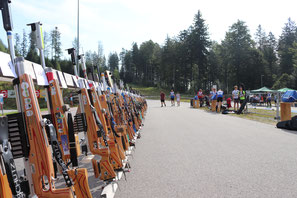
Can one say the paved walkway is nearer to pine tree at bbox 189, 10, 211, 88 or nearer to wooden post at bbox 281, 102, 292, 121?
wooden post at bbox 281, 102, 292, 121

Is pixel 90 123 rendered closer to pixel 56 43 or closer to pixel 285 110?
pixel 285 110

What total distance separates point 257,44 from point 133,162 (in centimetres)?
9877

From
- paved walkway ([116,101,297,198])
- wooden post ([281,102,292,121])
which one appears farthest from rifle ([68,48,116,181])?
wooden post ([281,102,292,121])

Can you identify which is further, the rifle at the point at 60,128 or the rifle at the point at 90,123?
the rifle at the point at 90,123

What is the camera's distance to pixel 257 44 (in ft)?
306

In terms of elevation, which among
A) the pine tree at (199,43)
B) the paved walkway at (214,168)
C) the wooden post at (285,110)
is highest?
the pine tree at (199,43)

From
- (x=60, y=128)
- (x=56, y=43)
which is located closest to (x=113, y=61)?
(x=56, y=43)

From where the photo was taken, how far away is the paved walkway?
409 centimetres

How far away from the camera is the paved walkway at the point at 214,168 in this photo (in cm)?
409

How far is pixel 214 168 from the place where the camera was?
209 inches

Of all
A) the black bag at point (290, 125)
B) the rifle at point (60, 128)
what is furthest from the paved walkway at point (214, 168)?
the black bag at point (290, 125)

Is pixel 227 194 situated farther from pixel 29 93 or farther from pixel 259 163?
pixel 29 93

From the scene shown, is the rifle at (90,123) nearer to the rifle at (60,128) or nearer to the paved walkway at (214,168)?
the rifle at (60,128)

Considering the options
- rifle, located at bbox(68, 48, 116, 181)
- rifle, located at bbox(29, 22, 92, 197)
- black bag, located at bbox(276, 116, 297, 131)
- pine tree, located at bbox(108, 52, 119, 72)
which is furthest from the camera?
pine tree, located at bbox(108, 52, 119, 72)
